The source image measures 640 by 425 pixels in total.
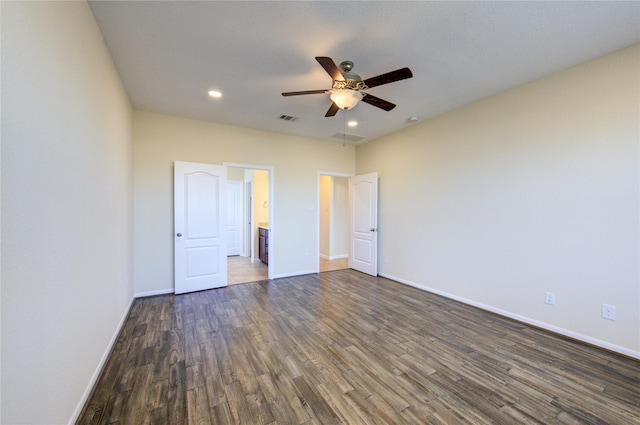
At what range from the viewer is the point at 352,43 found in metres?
2.28

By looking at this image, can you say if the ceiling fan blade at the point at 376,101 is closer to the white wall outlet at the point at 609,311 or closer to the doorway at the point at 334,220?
the white wall outlet at the point at 609,311

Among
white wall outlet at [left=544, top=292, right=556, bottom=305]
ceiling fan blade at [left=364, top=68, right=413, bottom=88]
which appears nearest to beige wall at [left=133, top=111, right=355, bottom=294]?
ceiling fan blade at [left=364, top=68, right=413, bottom=88]

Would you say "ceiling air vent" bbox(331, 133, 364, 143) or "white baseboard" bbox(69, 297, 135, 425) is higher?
"ceiling air vent" bbox(331, 133, 364, 143)

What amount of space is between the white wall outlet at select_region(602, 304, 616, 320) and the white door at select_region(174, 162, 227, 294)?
15.6 feet

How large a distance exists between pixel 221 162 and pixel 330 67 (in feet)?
9.62

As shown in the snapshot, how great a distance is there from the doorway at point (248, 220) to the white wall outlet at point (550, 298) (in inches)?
167

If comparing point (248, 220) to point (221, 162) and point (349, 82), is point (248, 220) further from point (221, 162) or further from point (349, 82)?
point (349, 82)

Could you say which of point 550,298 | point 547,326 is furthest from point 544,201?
point 547,326

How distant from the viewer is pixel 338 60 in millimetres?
2520

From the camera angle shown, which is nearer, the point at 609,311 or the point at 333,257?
the point at 609,311

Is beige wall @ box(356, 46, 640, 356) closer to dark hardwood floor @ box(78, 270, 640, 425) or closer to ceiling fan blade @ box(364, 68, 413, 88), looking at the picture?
dark hardwood floor @ box(78, 270, 640, 425)

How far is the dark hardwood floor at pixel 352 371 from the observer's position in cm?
170

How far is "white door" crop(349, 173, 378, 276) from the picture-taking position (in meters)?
5.12

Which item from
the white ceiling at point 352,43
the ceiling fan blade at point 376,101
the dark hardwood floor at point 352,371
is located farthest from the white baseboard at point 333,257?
the ceiling fan blade at point 376,101
